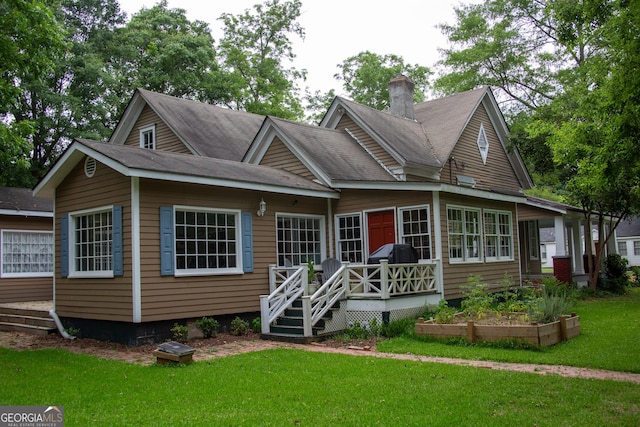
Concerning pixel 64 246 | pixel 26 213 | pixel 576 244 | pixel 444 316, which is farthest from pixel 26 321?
pixel 576 244

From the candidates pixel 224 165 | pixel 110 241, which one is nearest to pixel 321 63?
pixel 224 165

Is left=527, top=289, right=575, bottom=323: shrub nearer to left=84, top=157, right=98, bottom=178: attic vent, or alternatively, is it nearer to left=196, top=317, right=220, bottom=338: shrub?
left=196, top=317, right=220, bottom=338: shrub

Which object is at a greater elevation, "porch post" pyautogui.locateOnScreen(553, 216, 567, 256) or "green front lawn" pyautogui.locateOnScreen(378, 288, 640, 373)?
"porch post" pyautogui.locateOnScreen(553, 216, 567, 256)

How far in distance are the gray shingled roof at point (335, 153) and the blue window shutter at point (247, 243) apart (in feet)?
8.87

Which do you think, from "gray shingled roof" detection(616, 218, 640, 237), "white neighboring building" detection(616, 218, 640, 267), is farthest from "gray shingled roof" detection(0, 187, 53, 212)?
"gray shingled roof" detection(616, 218, 640, 237)

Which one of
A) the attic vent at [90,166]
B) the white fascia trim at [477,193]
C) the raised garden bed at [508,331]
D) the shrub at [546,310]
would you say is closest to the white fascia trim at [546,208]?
the white fascia trim at [477,193]

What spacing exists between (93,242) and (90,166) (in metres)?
1.64

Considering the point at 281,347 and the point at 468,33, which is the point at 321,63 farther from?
the point at 281,347

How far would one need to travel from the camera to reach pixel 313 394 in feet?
22.5

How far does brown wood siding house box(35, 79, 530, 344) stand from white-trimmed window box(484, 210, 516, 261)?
61 millimetres

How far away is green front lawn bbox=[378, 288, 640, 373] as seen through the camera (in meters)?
8.50

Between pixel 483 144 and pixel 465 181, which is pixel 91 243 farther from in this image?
pixel 483 144

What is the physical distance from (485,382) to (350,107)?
492 inches

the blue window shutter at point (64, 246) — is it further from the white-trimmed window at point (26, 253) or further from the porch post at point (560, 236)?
the porch post at point (560, 236)
